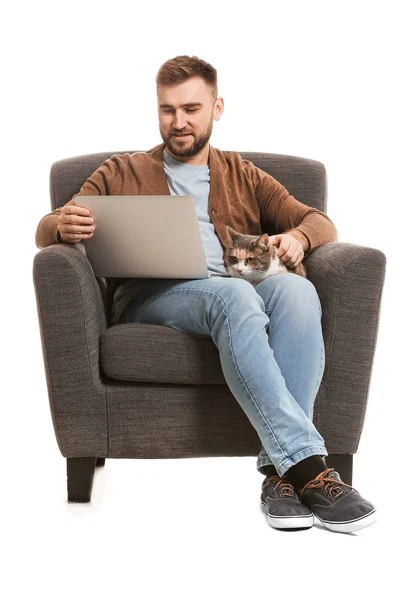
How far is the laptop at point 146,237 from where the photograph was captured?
2.22 meters

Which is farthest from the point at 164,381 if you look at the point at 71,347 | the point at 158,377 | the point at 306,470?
the point at 306,470

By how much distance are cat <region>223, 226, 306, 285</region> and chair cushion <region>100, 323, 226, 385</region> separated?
0.98ft

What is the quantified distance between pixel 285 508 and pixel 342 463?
18.1 inches

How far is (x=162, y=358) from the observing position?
2295mm

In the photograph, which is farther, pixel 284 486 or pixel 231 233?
pixel 231 233

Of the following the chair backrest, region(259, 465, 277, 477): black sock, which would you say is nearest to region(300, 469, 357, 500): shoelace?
region(259, 465, 277, 477): black sock

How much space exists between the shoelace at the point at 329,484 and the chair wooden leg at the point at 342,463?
0.38 m

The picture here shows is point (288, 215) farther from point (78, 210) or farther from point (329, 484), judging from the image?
point (329, 484)

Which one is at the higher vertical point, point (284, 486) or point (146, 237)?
point (146, 237)

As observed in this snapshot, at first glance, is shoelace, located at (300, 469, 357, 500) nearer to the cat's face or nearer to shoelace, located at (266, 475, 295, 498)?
shoelace, located at (266, 475, 295, 498)

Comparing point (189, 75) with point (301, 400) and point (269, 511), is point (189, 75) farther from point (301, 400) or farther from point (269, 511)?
point (269, 511)

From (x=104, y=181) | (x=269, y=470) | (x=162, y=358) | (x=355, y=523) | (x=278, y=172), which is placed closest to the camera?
(x=355, y=523)

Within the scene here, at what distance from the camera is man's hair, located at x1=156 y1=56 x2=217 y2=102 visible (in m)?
2.62

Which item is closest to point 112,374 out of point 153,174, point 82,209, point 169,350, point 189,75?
point 169,350
